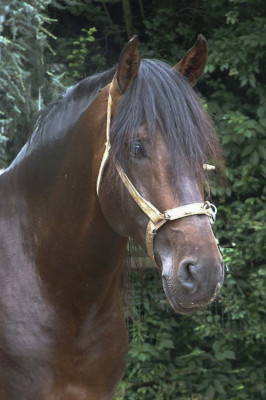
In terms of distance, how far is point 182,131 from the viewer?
2359 millimetres

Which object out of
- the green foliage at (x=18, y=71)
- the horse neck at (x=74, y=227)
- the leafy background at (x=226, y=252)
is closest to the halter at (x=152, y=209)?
the horse neck at (x=74, y=227)

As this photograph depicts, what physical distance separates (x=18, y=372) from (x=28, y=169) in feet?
2.41

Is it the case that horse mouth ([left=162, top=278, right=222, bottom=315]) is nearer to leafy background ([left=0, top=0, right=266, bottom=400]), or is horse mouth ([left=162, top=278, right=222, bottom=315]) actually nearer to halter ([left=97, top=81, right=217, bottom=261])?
halter ([left=97, top=81, right=217, bottom=261])

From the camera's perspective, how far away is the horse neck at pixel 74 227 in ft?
8.59

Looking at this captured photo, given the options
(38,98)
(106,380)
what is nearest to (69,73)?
(38,98)

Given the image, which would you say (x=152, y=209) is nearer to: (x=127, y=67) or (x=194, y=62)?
(x=127, y=67)

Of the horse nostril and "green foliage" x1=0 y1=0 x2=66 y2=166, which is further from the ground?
"green foliage" x1=0 y1=0 x2=66 y2=166

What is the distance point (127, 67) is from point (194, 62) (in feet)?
0.92

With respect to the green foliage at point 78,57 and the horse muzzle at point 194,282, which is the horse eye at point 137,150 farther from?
the green foliage at point 78,57

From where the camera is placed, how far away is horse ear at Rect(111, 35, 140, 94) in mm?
2445

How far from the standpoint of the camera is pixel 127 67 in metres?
Answer: 2.47

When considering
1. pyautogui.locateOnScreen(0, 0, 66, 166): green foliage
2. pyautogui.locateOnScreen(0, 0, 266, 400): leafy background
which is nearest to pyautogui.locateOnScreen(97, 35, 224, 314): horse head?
pyautogui.locateOnScreen(0, 0, 66, 166): green foliage

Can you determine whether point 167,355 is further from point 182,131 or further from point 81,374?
point 182,131

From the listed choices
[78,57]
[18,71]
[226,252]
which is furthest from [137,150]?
[78,57]
